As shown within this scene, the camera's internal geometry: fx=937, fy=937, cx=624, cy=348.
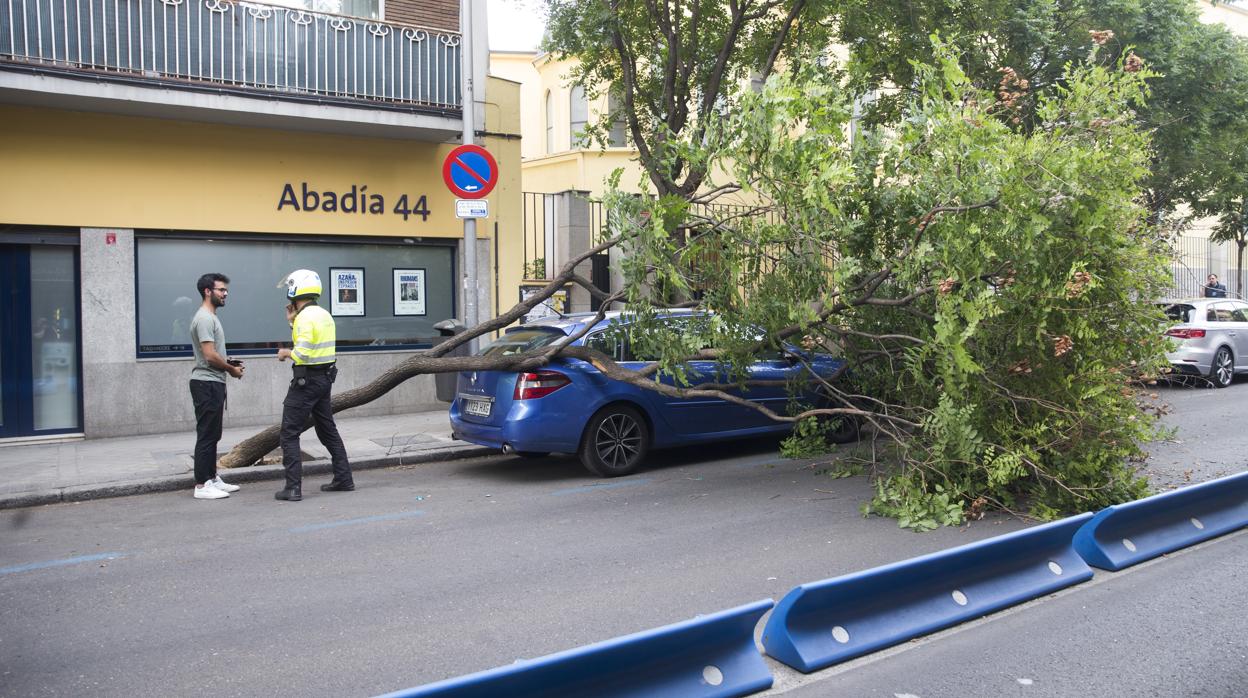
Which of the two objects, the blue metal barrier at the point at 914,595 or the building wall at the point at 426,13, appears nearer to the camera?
the blue metal barrier at the point at 914,595

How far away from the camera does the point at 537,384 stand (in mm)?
8617

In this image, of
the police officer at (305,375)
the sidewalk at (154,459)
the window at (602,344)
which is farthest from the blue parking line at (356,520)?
the window at (602,344)

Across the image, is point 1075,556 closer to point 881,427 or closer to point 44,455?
point 881,427

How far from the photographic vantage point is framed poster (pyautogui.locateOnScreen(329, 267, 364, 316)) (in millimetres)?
13219

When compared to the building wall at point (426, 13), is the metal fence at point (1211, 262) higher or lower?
lower

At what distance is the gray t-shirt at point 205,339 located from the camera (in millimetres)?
8102

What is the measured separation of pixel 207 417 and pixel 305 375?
0.91 metres

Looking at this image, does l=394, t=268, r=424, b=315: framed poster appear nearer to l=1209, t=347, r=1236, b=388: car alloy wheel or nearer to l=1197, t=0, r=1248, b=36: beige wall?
l=1209, t=347, r=1236, b=388: car alloy wheel

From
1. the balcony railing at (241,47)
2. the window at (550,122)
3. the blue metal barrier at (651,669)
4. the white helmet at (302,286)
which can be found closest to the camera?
the blue metal barrier at (651,669)

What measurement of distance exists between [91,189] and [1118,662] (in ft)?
38.7

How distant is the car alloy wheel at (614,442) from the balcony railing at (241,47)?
6174mm

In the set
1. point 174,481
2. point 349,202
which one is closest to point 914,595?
point 174,481

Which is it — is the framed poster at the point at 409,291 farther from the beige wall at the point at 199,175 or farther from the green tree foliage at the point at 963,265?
the green tree foliage at the point at 963,265

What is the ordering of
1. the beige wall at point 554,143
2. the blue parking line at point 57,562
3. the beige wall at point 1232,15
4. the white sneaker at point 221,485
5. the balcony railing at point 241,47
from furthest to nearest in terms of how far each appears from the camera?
the beige wall at point 1232,15 → the beige wall at point 554,143 → the balcony railing at point 241,47 → the white sneaker at point 221,485 → the blue parking line at point 57,562
